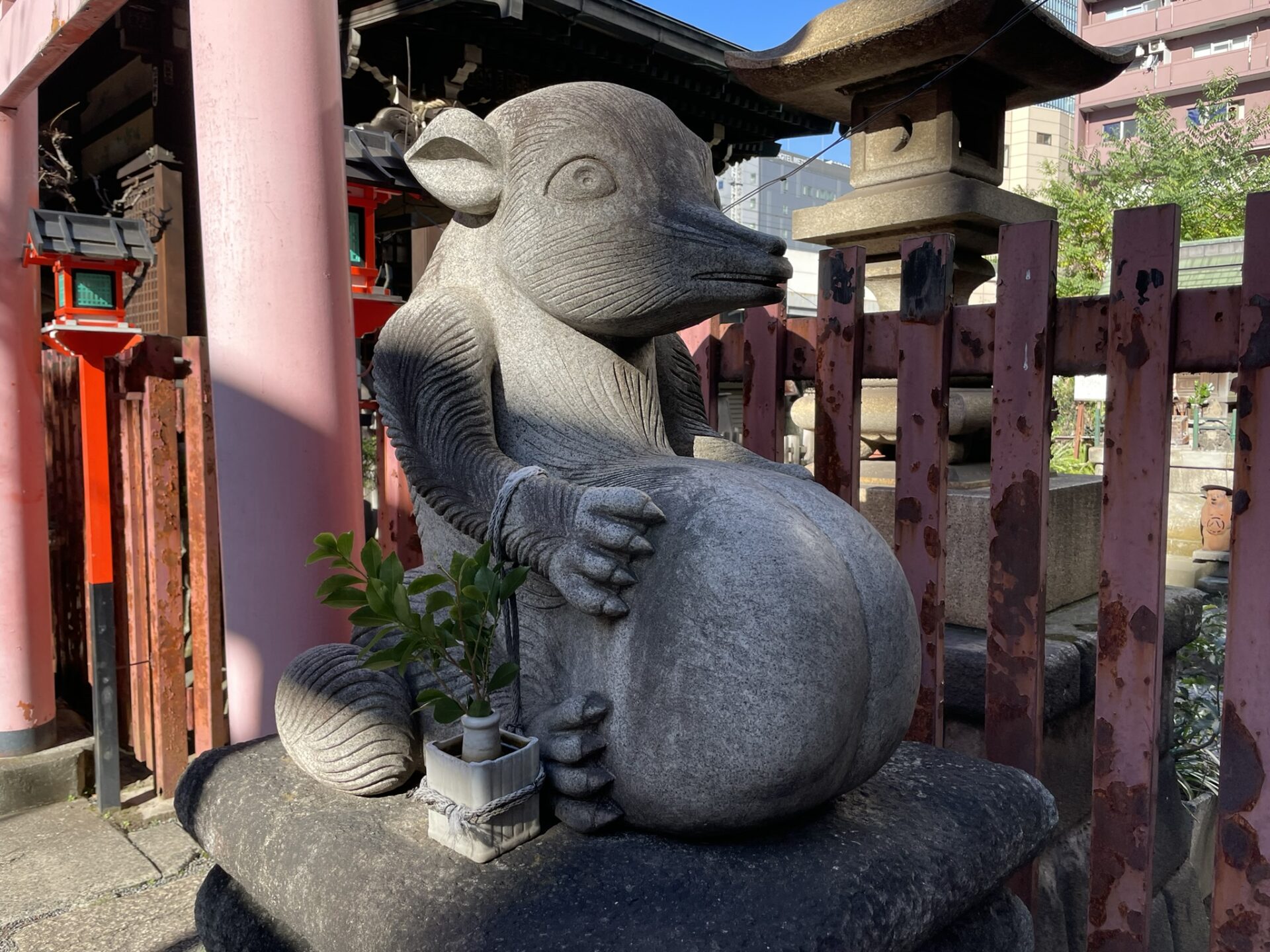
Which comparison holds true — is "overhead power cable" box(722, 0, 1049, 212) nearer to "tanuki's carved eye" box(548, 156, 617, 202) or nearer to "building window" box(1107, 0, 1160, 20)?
"tanuki's carved eye" box(548, 156, 617, 202)

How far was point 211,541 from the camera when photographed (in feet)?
11.6

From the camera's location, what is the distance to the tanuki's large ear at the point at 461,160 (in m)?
1.97

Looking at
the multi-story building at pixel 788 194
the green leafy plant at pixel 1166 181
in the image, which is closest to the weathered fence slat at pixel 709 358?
the green leafy plant at pixel 1166 181

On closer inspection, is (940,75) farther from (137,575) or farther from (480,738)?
(137,575)

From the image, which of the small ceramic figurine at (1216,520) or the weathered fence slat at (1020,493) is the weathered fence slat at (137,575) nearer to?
the weathered fence slat at (1020,493)

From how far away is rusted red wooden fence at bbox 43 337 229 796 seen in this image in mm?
3479

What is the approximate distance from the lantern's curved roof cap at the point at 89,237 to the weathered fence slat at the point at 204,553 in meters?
0.35

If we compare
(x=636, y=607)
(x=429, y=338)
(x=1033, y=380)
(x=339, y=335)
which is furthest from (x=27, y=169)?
(x=1033, y=380)

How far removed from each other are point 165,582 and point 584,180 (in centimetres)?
254

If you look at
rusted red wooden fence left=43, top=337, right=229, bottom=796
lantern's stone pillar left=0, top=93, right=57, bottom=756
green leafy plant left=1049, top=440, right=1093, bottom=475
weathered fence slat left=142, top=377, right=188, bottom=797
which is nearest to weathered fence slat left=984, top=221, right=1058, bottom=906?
rusted red wooden fence left=43, top=337, right=229, bottom=796

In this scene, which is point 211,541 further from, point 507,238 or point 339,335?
point 507,238

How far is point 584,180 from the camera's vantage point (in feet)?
6.17

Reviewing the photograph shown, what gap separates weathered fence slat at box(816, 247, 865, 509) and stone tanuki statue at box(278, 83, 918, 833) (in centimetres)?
47

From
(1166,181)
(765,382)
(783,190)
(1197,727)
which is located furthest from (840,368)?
(783,190)
